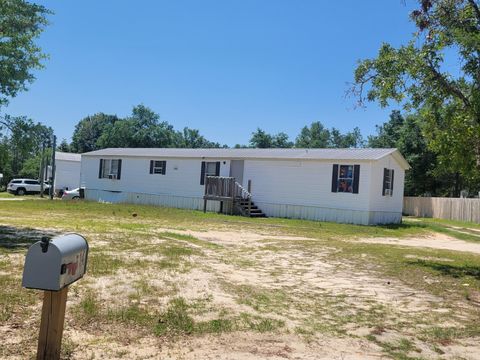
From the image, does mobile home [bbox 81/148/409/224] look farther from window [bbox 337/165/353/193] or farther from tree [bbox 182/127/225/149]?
tree [bbox 182/127/225/149]

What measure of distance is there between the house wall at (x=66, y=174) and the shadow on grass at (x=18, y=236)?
34.0 meters

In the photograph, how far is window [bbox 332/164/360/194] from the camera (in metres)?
23.5

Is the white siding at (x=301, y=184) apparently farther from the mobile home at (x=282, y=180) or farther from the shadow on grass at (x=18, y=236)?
the shadow on grass at (x=18, y=236)

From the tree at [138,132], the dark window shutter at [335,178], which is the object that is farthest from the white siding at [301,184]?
the tree at [138,132]

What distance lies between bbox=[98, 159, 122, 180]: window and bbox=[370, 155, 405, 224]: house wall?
1694 centimetres

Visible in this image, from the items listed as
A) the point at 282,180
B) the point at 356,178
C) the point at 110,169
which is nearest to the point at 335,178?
the point at 356,178

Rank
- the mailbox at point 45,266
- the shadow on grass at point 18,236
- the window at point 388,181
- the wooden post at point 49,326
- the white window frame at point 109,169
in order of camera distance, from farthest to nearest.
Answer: the white window frame at point 109,169 → the window at point 388,181 → the shadow on grass at point 18,236 → the wooden post at point 49,326 → the mailbox at point 45,266

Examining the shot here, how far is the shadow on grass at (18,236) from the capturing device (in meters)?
9.45

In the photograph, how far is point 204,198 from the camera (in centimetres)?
2633

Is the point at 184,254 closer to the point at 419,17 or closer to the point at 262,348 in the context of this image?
the point at 262,348

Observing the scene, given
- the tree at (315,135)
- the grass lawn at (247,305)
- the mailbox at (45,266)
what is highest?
the tree at (315,135)

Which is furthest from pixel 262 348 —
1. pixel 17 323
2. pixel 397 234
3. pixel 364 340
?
pixel 397 234

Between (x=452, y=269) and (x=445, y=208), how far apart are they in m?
25.1

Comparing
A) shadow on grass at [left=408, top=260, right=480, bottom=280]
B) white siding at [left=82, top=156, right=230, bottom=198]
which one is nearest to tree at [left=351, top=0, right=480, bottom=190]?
shadow on grass at [left=408, top=260, right=480, bottom=280]
